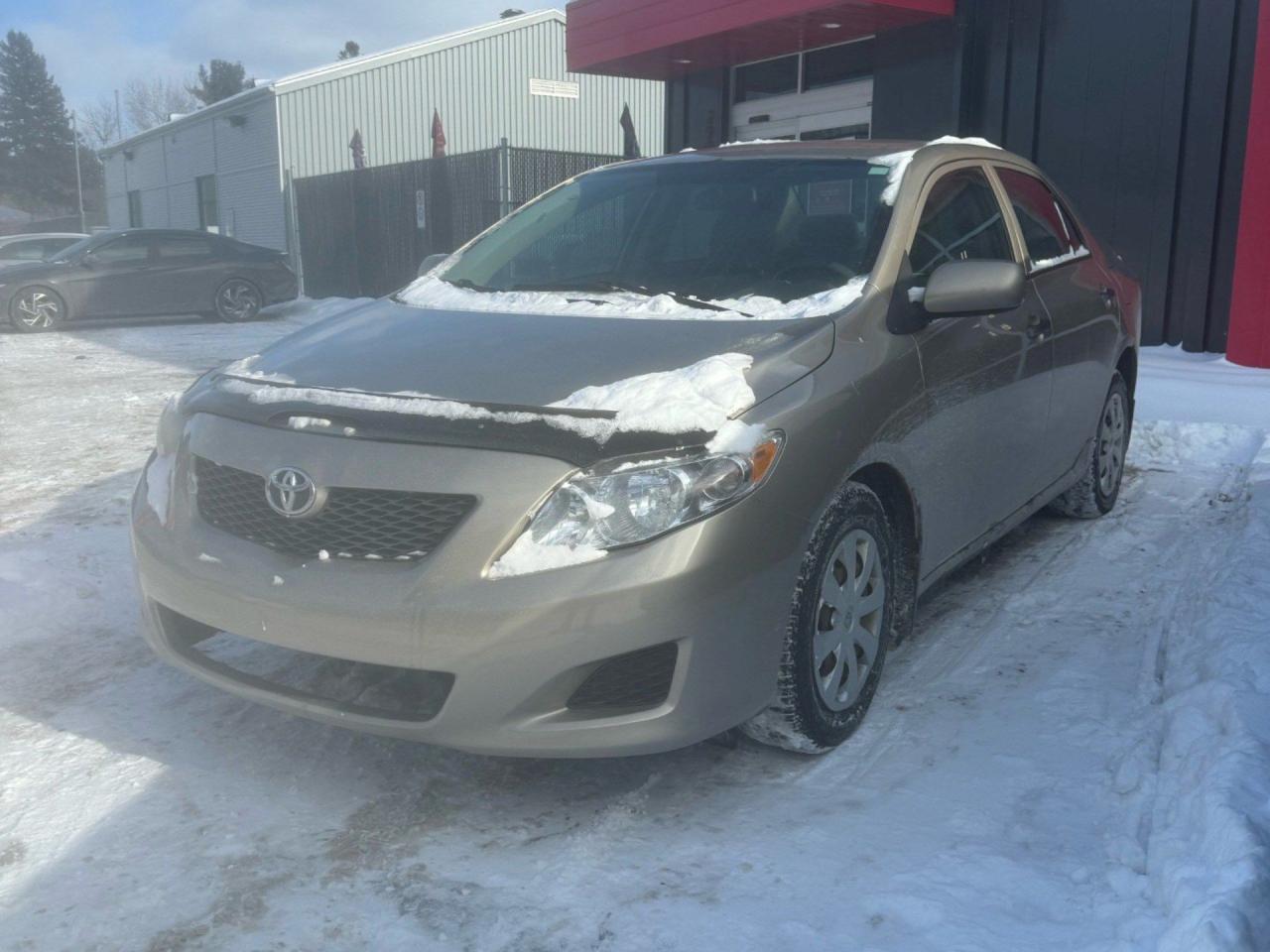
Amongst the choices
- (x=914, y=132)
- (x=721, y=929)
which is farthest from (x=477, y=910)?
(x=914, y=132)

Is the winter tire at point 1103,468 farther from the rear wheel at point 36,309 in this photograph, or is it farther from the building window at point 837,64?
the rear wheel at point 36,309

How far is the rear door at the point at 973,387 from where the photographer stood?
3482mm

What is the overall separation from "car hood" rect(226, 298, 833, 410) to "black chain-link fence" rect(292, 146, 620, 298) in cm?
1346

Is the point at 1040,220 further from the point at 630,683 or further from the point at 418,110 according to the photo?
the point at 418,110

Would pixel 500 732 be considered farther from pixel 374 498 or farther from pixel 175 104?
pixel 175 104

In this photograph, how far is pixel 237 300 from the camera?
17.1 metres

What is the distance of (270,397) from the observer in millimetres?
2969

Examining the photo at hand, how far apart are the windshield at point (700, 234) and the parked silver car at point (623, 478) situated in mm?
15

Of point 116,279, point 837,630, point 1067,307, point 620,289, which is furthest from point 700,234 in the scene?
point 116,279

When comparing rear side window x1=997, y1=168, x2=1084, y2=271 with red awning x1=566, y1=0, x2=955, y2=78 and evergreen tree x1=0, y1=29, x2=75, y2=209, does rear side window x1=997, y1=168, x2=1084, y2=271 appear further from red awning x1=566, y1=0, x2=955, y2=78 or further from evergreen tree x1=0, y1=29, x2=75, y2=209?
evergreen tree x1=0, y1=29, x2=75, y2=209

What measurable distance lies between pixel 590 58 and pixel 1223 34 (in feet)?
20.6

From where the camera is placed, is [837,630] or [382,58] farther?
[382,58]

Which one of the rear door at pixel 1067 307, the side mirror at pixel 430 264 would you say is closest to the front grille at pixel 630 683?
the side mirror at pixel 430 264

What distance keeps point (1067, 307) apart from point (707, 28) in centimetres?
729
